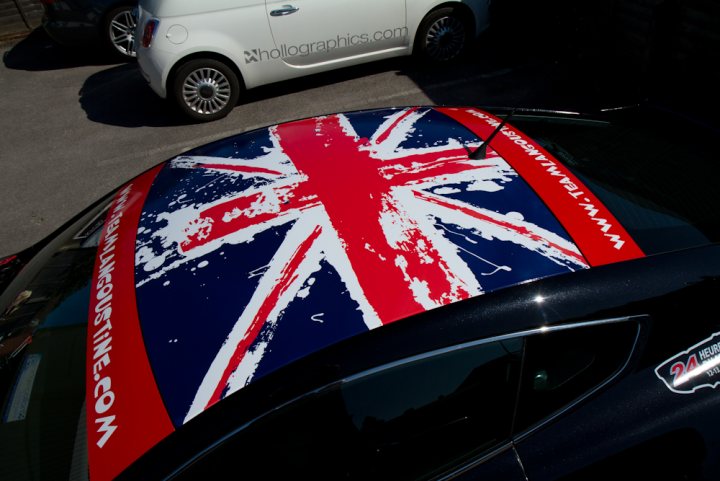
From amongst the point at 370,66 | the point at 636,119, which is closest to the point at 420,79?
the point at 370,66

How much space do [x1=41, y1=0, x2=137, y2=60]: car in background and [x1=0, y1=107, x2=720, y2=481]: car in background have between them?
6981 mm

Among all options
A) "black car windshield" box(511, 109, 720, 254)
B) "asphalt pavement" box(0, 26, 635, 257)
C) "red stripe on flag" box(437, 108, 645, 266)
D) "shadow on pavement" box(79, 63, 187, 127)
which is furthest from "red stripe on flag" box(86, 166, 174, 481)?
"shadow on pavement" box(79, 63, 187, 127)

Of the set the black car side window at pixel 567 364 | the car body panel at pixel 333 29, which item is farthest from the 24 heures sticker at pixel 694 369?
the car body panel at pixel 333 29

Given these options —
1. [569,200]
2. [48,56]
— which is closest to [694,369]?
[569,200]

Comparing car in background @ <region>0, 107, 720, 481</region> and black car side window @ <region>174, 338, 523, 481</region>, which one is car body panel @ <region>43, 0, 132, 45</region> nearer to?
car in background @ <region>0, 107, 720, 481</region>

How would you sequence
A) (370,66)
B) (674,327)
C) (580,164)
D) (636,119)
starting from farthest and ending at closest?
(370,66) < (636,119) < (580,164) < (674,327)

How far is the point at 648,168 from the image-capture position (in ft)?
8.00

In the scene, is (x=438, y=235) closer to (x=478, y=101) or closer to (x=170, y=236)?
(x=170, y=236)

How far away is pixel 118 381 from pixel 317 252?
69cm

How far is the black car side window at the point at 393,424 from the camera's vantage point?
1637mm

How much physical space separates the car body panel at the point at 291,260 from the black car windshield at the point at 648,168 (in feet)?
0.87

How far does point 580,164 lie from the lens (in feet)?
7.87

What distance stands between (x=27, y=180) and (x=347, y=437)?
212 inches

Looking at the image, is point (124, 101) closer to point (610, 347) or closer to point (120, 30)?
point (120, 30)
